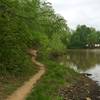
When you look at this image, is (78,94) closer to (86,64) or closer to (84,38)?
(86,64)

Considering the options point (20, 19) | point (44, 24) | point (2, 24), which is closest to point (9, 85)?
point (2, 24)

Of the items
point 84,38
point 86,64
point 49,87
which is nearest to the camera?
point 49,87

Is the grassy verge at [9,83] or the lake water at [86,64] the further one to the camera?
the lake water at [86,64]

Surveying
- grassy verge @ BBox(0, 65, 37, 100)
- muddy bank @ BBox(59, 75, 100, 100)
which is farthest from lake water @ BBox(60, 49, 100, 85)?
grassy verge @ BBox(0, 65, 37, 100)

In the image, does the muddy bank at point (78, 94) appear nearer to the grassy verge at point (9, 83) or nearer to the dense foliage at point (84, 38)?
the grassy verge at point (9, 83)

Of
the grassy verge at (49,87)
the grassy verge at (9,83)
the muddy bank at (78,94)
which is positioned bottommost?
the muddy bank at (78,94)

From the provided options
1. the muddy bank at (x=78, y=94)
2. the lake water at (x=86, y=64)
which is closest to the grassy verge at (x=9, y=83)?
the muddy bank at (x=78, y=94)

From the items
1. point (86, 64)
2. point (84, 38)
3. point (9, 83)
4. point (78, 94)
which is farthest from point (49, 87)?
point (84, 38)

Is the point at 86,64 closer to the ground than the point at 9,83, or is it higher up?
closer to the ground

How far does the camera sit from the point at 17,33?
76.1 feet

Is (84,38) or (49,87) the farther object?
(84,38)

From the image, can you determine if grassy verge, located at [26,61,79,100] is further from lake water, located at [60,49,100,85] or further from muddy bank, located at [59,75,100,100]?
lake water, located at [60,49,100,85]

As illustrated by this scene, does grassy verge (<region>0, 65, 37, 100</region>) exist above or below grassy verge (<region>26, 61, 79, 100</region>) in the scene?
above

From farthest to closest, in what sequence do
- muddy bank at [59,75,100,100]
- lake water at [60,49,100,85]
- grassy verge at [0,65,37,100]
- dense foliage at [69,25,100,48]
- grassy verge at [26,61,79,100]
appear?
dense foliage at [69,25,100,48] < lake water at [60,49,100,85] < muddy bank at [59,75,100,100] < grassy verge at [0,65,37,100] < grassy verge at [26,61,79,100]
